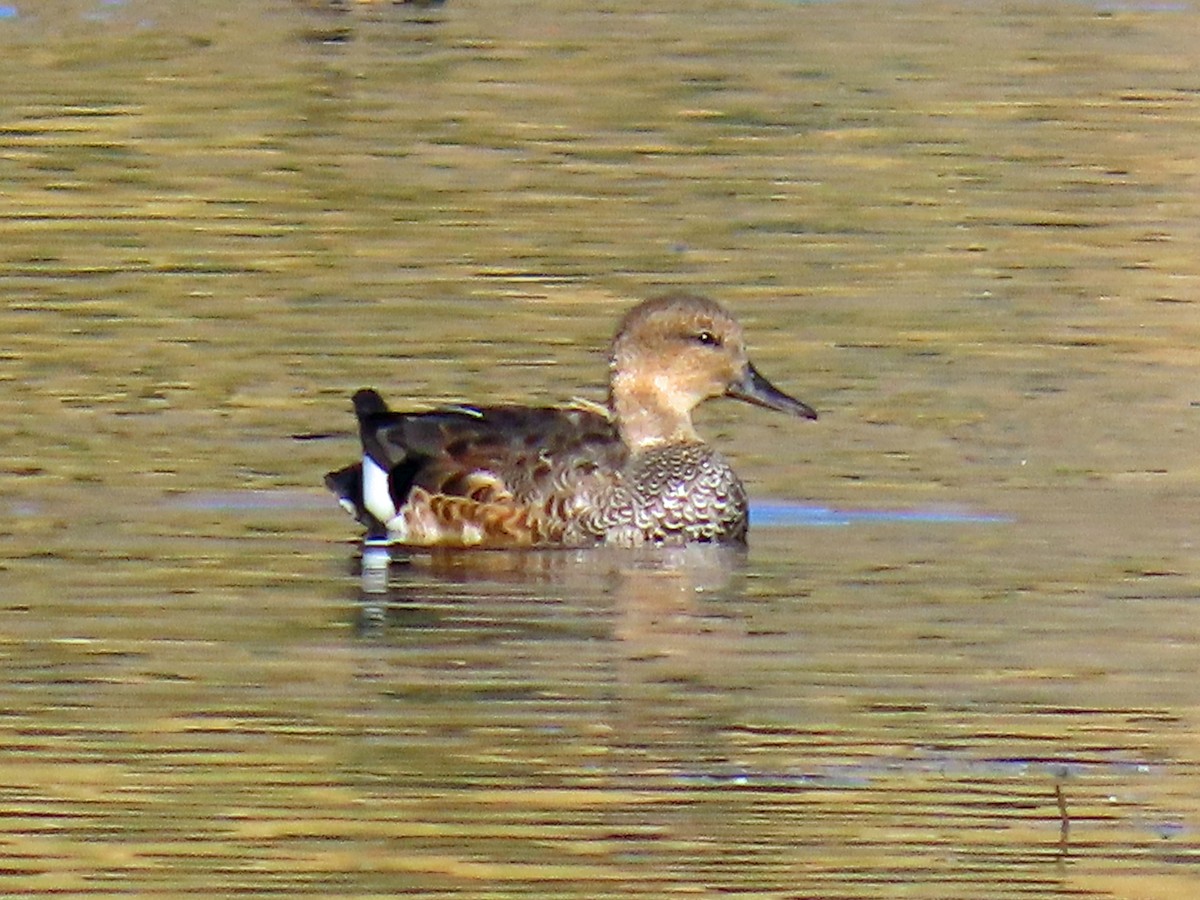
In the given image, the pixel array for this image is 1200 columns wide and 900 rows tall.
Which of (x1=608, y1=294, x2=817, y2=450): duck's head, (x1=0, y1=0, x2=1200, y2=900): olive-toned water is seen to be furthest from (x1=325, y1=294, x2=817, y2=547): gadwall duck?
(x1=608, y1=294, x2=817, y2=450): duck's head

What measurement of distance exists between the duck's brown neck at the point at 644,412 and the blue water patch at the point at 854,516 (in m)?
0.45

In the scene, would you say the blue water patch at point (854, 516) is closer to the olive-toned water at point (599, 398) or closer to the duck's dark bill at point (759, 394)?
the olive-toned water at point (599, 398)

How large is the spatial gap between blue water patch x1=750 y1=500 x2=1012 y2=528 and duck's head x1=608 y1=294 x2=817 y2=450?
0.42 m

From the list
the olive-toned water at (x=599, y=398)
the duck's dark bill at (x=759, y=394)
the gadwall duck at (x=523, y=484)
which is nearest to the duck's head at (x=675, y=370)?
the duck's dark bill at (x=759, y=394)

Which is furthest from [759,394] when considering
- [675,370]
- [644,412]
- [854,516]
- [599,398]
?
[599,398]

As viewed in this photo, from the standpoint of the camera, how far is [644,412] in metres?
12.4

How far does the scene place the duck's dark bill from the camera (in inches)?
483

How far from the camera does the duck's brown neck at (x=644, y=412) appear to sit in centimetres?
1233

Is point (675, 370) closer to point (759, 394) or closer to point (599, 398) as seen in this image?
point (759, 394)

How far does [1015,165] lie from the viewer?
64.7 ft

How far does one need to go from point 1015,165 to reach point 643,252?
3637 millimetres

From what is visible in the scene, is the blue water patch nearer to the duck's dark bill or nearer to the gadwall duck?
the gadwall duck

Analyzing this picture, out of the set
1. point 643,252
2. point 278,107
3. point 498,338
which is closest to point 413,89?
point 278,107

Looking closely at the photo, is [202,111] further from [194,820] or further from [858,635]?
[194,820]
